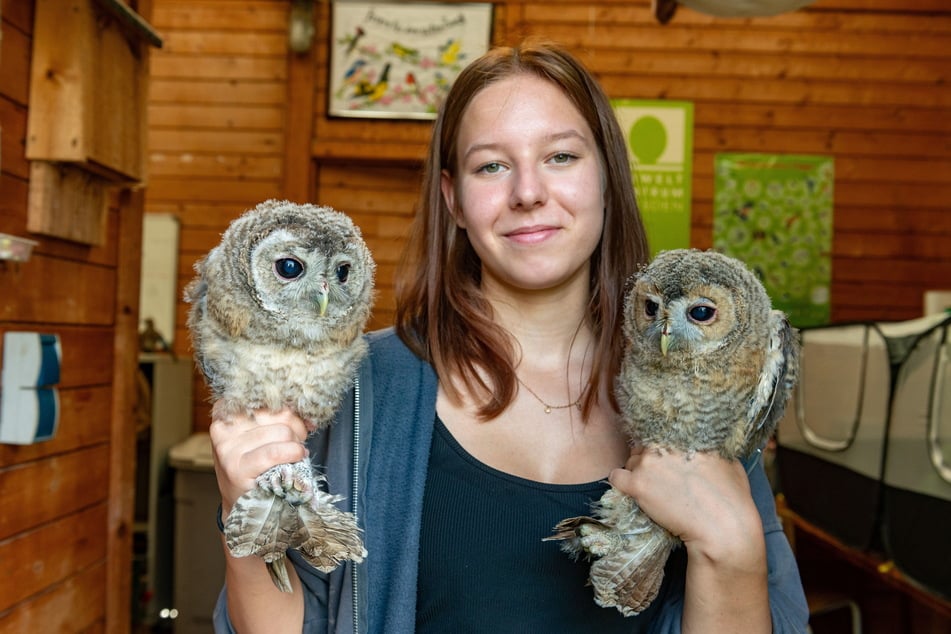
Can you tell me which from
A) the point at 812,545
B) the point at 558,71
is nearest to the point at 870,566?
the point at 812,545

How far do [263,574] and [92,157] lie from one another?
1.29 m

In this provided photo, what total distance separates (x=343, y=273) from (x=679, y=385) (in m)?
0.53

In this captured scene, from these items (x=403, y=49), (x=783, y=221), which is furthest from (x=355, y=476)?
(x=783, y=221)

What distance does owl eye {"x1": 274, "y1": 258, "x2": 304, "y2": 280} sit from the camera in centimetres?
104

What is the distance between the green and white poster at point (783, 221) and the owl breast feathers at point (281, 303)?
12.8ft

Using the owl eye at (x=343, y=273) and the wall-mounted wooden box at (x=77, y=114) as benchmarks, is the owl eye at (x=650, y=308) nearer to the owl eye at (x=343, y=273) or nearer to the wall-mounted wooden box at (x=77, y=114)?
the owl eye at (x=343, y=273)

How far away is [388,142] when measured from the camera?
15.0 ft

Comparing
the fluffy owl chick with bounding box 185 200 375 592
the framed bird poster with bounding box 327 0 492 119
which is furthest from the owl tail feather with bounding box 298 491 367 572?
the framed bird poster with bounding box 327 0 492 119

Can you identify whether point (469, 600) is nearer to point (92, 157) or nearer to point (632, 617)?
point (632, 617)

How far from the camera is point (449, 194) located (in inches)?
A: 57.7

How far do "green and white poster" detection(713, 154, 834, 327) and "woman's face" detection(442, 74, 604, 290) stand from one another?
351 centimetres

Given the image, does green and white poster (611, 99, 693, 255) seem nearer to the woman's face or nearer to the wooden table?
the wooden table

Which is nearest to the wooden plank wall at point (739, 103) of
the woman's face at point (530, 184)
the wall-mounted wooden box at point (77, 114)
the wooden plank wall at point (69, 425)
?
the wooden plank wall at point (69, 425)

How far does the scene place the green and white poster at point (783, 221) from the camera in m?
4.58
